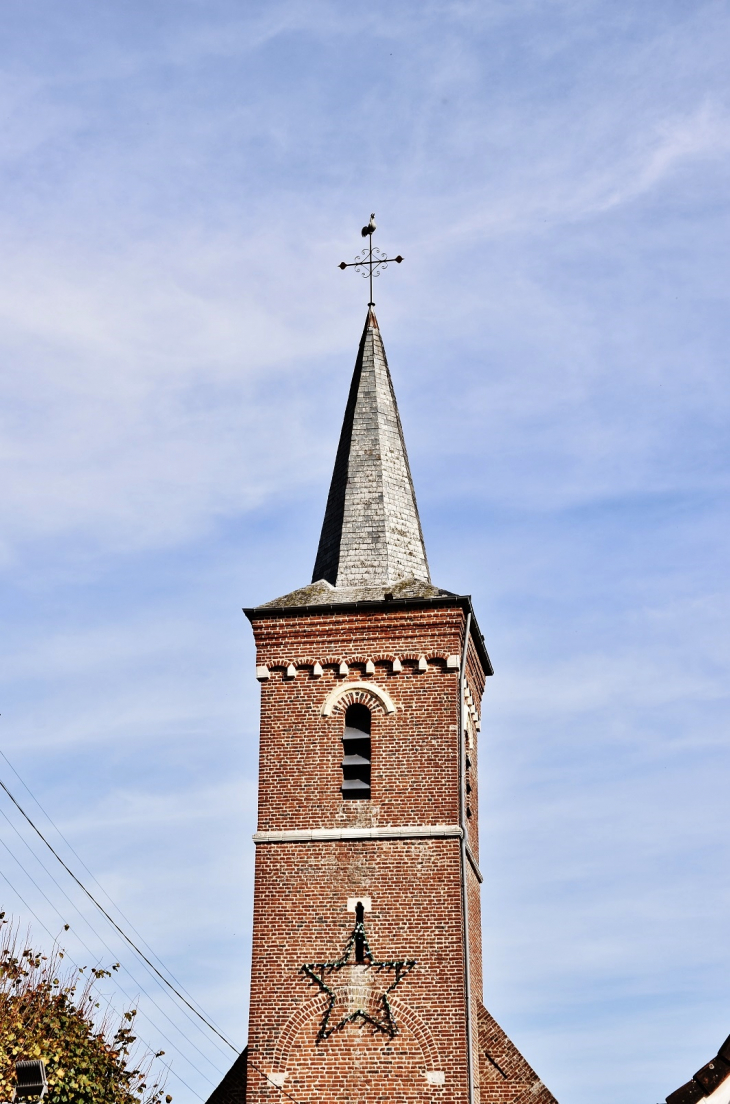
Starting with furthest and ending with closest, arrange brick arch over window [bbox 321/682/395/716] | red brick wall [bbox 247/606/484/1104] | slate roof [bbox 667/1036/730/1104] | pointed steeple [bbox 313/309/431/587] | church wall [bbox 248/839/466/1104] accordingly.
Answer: pointed steeple [bbox 313/309/431/587] < brick arch over window [bbox 321/682/395/716] < red brick wall [bbox 247/606/484/1104] < church wall [bbox 248/839/466/1104] < slate roof [bbox 667/1036/730/1104]

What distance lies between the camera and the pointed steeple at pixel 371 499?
23.3m

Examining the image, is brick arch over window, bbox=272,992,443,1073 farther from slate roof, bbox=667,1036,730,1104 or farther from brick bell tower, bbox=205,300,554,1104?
slate roof, bbox=667,1036,730,1104

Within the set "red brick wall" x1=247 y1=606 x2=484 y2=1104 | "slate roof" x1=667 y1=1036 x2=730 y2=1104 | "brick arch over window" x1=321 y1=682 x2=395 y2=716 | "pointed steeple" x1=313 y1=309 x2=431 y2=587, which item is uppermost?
"pointed steeple" x1=313 y1=309 x2=431 y2=587

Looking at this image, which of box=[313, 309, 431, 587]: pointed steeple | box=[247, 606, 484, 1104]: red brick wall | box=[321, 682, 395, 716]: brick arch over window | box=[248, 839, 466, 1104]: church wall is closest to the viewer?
box=[248, 839, 466, 1104]: church wall

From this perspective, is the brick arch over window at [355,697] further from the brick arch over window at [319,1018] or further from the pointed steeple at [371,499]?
the brick arch over window at [319,1018]

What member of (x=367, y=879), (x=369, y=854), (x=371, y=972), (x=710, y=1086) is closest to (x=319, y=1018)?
(x=371, y=972)

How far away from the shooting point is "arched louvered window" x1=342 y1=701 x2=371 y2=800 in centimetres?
2116

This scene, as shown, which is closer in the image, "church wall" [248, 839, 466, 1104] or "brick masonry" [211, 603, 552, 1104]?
"church wall" [248, 839, 466, 1104]

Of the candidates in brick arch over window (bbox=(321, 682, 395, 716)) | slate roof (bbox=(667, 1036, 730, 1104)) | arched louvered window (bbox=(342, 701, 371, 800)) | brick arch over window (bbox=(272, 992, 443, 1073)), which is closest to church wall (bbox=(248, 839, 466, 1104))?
brick arch over window (bbox=(272, 992, 443, 1073))

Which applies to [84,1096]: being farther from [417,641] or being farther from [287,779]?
[417,641]

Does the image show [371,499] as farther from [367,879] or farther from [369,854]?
[367,879]

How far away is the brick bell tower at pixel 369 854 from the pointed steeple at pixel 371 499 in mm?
74

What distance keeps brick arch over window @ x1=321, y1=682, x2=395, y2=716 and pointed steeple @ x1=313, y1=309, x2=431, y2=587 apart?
1854 mm

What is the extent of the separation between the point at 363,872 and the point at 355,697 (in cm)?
261
